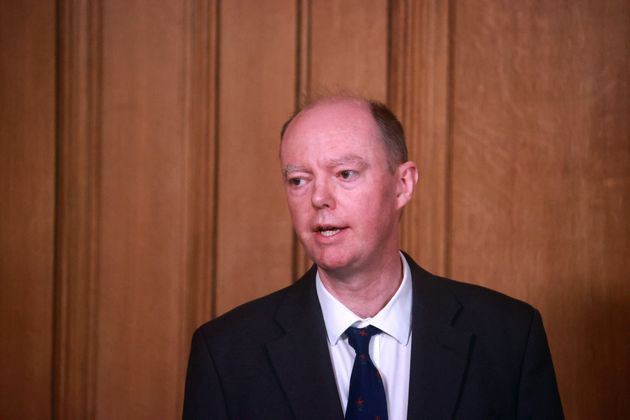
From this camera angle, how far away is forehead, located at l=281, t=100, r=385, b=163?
147cm

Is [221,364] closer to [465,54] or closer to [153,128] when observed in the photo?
[153,128]

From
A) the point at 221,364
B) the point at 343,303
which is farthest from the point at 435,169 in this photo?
the point at 221,364

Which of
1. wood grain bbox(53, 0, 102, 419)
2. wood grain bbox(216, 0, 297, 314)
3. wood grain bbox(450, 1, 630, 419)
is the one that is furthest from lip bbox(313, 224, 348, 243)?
wood grain bbox(53, 0, 102, 419)

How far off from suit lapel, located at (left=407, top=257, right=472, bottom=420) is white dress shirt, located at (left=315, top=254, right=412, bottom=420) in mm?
35

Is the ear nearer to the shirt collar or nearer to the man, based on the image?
the man

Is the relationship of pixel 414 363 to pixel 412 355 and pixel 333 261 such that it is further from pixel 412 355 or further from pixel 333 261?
pixel 333 261

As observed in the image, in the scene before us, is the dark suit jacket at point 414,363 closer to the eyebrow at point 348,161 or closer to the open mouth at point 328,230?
the open mouth at point 328,230

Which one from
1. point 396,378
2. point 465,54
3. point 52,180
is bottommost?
point 396,378

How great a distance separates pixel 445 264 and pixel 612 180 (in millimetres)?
516

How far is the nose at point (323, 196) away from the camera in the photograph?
56.0 inches

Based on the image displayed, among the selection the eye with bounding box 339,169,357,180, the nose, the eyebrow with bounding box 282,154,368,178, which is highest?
the eyebrow with bounding box 282,154,368,178

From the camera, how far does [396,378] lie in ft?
4.81

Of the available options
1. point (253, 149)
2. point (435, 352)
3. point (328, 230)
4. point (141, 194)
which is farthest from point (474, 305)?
point (141, 194)

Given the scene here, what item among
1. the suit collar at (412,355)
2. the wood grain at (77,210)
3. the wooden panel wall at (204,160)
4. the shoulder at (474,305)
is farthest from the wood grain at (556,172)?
the wood grain at (77,210)
